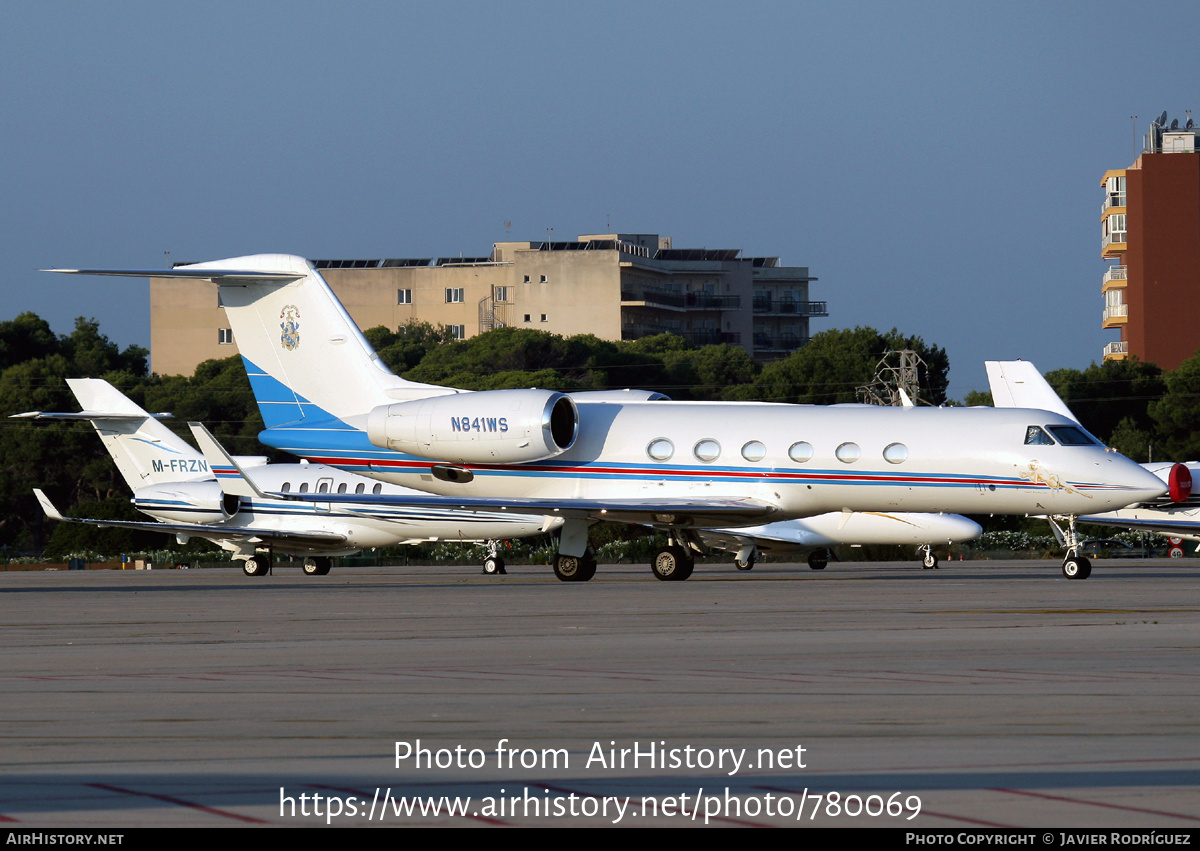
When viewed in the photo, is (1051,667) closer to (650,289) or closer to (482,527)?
(482,527)

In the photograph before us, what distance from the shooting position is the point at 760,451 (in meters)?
31.2

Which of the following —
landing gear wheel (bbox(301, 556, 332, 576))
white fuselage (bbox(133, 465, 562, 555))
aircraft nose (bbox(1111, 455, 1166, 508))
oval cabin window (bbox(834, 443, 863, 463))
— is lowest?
landing gear wheel (bbox(301, 556, 332, 576))

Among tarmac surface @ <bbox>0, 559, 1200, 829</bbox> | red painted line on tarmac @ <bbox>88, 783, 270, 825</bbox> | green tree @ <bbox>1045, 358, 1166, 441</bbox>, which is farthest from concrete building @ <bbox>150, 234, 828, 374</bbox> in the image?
red painted line on tarmac @ <bbox>88, 783, 270, 825</bbox>

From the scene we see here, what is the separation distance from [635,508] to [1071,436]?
8256mm

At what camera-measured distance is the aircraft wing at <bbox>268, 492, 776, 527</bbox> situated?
100ft

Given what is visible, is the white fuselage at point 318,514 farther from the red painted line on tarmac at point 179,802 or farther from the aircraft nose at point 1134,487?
the red painted line on tarmac at point 179,802

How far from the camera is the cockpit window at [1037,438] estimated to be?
3005cm

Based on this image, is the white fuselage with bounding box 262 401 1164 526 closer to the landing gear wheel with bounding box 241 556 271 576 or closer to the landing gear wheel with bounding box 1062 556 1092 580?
the landing gear wheel with bounding box 1062 556 1092 580

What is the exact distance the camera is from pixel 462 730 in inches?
349

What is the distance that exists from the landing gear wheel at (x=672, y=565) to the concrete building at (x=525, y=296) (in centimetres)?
11632

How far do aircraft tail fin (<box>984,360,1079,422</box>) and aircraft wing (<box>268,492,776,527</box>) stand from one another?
1779 cm

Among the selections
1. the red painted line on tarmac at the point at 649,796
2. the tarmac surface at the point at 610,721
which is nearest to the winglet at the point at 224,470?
the tarmac surface at the point at 610,721

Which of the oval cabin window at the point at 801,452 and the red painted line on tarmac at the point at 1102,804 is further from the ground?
the oval cabin window at the point at 801,452

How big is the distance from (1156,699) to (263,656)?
24.6ft
